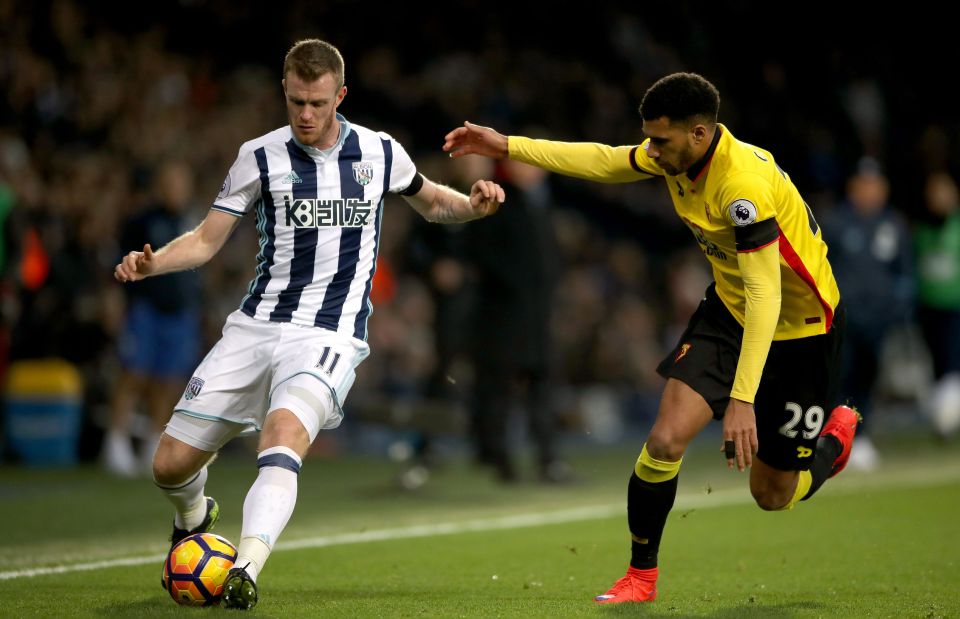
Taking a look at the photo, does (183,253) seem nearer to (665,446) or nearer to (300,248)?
(300,248)

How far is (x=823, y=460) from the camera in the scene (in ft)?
22.5

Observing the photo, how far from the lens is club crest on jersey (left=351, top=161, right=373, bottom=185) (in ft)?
20.2

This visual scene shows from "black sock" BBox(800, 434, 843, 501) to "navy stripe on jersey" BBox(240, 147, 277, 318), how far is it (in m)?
2.78

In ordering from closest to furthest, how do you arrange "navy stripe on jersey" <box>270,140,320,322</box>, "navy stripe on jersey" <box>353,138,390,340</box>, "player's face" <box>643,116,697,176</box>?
1. "player's face" <box>643,116,697,176</box>
2. "navy stripe on jersey" <box>270,140,320,322</box>
3. "navy stripe on jersey" <box>353,138,390,340</box>

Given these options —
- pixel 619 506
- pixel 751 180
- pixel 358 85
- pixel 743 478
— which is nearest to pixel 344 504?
pixel 619 506

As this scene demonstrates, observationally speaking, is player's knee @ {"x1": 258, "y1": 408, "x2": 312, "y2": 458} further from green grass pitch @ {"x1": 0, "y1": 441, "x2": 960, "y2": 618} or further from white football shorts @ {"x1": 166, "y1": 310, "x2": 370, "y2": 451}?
green grass pitch @ {"x1": 0, "y1": 441, "x2": 960, "y2": 618}

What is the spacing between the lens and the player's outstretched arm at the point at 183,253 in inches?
231

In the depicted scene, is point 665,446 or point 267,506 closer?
point 267,506

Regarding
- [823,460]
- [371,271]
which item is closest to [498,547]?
[823,460]

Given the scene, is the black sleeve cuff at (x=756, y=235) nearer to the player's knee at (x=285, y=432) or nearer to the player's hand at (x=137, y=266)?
the player's knee at (x=285, y=432)

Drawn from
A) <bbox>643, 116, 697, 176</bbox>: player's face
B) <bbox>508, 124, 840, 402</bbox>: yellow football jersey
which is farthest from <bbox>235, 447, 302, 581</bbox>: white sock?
<bbox>643, 116, 697, 176</bbox>: player's face

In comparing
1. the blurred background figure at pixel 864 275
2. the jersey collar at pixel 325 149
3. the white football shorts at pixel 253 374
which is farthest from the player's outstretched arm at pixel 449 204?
the blurred background figure at pixel 864 275

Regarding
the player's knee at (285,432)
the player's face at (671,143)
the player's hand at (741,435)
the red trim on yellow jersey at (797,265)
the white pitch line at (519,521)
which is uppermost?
the player's face at (671,143)

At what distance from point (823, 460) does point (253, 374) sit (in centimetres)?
290
